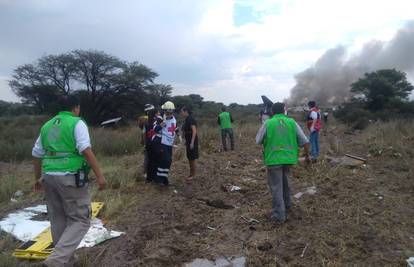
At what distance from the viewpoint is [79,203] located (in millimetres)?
4914

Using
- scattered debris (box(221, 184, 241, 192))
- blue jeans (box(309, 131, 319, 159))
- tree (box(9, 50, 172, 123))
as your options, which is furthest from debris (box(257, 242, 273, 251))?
tree (box(9, 50, 172, 123))

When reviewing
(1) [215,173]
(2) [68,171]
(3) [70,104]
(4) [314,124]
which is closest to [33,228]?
(2) [68,171]

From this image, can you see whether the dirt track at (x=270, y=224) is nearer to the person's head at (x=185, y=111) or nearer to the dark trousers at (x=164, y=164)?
the dark trousers at (x=164, y=164)

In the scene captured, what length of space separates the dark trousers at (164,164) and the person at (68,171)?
12.5ft

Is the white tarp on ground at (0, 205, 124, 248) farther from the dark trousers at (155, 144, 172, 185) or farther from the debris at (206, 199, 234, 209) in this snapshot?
the dark trousers at (155, 144, 172, 185)

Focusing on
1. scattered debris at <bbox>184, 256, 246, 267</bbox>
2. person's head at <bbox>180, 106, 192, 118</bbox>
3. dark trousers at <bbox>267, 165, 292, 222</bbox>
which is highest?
person's head at <bbox>180, 106, 192, 118</bbox>

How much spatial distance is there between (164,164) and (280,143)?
315 cm

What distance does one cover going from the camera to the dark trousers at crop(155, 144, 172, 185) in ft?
28.8

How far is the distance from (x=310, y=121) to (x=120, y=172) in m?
4.88

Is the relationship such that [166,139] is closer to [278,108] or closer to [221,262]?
[278,108]

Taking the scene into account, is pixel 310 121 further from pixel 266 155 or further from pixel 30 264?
pixel 30 264

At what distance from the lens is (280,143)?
6.34 m

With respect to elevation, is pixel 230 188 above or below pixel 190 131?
below

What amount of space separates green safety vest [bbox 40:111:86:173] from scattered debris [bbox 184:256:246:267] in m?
1.68
